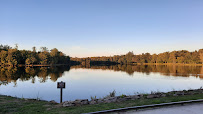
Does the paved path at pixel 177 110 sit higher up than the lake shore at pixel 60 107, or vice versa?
the paved path at pixel 177 110

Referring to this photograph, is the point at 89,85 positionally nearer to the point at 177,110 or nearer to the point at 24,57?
the point at 177,110

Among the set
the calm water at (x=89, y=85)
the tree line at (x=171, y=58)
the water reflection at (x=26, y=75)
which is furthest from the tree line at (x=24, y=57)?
the tree line at (x=171, y=58)

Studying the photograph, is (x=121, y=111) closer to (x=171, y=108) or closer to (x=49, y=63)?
(x=171, y=108)

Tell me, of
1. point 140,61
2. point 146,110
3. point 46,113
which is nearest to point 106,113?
point 146,110

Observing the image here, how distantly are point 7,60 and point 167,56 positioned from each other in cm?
11690

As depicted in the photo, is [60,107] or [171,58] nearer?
[60,107]

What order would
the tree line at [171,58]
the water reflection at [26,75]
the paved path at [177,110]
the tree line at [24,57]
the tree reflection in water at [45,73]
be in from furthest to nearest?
the tree line at [171,58] → the tree line at [24,57] → the tree reflection in water at [45,73] → the water reflection at [26,75] → the paved path at [177,110]

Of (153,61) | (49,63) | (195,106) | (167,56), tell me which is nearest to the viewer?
(195,106)

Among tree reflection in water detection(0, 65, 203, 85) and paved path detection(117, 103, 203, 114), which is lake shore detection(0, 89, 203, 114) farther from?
tree reflection in water detection(0, 65, 203, 85)

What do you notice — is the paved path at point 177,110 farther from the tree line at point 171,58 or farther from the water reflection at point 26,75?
the tree line at point 171,58

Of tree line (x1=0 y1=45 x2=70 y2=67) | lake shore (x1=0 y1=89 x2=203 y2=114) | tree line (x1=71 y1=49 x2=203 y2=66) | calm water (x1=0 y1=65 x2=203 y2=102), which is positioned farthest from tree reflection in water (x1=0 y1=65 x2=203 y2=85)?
tree line (x1=71 y1=49 x2=203 y2=66)

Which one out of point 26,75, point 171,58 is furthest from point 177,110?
point 171,58

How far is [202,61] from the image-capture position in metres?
95.8

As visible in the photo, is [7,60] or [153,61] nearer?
[7,60]
